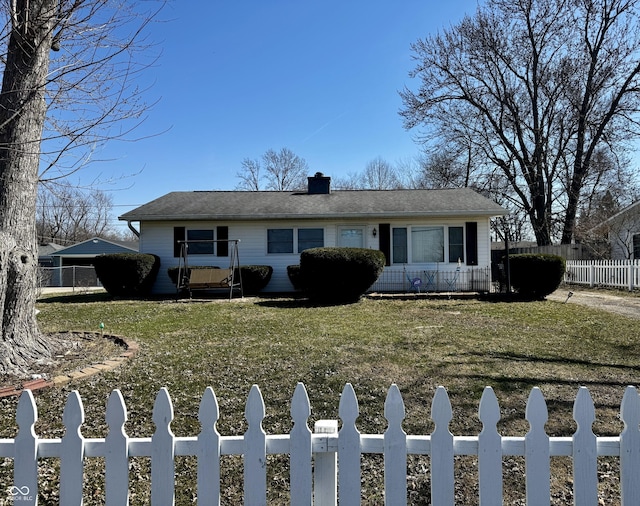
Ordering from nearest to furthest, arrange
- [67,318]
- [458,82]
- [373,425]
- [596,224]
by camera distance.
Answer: [373,425] < [67,318] < [596,224] < [458,82]

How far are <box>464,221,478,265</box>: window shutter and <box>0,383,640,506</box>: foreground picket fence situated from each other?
12413 millimetres

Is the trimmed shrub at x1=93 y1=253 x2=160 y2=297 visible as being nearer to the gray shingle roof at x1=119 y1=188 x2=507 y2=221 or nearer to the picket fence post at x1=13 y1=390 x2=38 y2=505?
the gray shingle roof at x1=119 y1=188 x2=507 y2=221

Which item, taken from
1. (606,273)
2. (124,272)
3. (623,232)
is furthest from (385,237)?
(623,232)

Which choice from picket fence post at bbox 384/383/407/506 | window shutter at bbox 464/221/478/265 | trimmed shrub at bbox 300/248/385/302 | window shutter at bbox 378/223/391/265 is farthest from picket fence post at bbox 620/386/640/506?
window shutter at bbox 464/221/478/265

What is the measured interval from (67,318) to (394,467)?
8.70 metres

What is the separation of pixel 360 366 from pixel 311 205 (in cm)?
1051

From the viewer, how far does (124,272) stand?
491 inches

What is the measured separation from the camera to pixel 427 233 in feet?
→ 45.5

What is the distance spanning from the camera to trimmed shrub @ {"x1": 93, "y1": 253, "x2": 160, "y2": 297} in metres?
12.4

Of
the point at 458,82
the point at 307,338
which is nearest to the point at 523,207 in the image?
the point at 458,82

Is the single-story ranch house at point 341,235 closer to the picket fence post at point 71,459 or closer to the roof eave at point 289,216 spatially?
the roof eave at point 289,216

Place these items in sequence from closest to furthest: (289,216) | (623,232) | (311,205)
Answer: (289,216)
(311,205)
(623,232)

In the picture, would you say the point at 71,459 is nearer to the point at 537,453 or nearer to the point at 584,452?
the point at 537,453

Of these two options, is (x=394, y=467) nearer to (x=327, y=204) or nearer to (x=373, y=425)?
(x=373, y=425)
